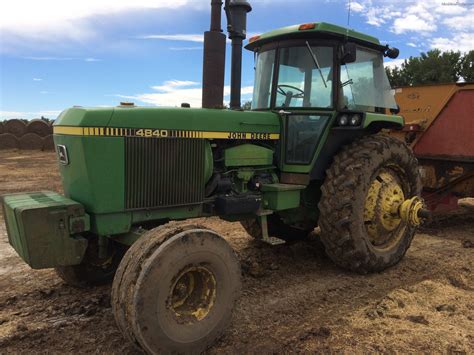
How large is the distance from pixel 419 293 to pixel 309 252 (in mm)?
1536

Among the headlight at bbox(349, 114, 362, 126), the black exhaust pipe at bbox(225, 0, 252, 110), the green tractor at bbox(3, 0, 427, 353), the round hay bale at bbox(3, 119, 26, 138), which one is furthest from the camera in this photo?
the round hay bale at bbox(3, 119, 26, 138)

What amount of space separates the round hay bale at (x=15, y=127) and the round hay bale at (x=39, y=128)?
24 centimetres

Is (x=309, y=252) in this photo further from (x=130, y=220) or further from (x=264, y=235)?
(x=130, y=220)

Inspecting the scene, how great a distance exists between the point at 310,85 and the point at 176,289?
99.9 inches

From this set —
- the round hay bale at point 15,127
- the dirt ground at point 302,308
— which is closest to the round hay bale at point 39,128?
the round hay bale at point 15,127

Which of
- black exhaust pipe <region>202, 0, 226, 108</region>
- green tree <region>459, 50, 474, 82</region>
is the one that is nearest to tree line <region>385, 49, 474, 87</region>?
green tree <region>459, 50, 474, 82</region>

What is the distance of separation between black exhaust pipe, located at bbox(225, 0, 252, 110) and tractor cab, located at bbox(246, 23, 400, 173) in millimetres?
252

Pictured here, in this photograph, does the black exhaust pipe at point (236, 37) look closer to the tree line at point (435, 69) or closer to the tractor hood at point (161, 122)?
the tractor hood at point (161, 122)

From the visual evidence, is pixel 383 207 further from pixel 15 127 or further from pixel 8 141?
pixel 15 127

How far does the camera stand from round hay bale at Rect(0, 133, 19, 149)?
19.9 metres

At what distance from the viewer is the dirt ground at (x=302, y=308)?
3.22 meters

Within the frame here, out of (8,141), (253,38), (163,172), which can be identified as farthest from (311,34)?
(8,141)

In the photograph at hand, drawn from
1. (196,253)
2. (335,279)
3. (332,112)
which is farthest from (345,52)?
(196,253)

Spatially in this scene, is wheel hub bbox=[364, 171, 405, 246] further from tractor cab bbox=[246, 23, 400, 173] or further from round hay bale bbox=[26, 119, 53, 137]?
round hay bale bbox=[26, 119, 53, 137]
